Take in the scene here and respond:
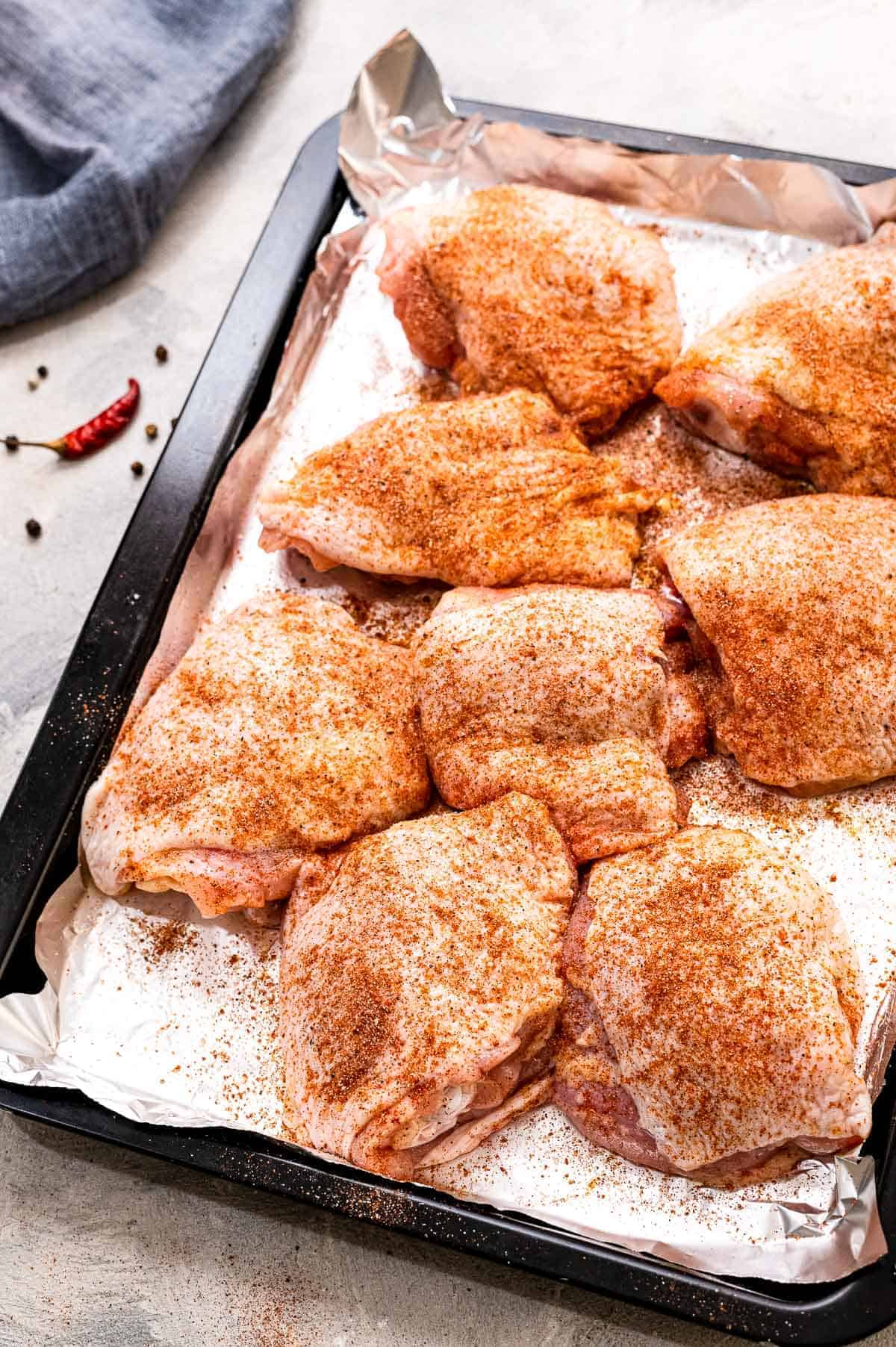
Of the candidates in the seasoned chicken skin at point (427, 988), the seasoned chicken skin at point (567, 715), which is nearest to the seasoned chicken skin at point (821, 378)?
the seasoned chicken skin at point (567, 715)

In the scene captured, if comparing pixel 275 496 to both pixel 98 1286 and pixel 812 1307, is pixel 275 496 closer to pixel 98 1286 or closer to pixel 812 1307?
pixel 98 1286

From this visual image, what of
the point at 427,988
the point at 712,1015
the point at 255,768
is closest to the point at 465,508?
the point at 255,768

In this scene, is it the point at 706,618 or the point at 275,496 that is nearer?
the point at 706,618

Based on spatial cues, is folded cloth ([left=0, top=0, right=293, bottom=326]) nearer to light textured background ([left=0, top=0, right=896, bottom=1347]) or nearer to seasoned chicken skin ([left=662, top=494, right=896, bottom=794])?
light textured background ([left=0, top=0, right=896, bottom=1347])

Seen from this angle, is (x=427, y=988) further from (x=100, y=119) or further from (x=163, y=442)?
(x=100, y=119)

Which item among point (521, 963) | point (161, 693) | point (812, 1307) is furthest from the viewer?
point (161, 693)

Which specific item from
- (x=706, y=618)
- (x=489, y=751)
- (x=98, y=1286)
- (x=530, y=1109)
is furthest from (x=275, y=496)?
(x=98, y=1286)

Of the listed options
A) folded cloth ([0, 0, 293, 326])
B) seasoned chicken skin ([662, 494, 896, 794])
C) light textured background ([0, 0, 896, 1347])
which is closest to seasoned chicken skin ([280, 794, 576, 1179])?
light textured background ([0, 0, 896, 1347])
